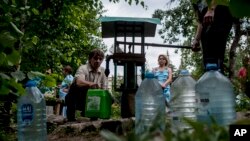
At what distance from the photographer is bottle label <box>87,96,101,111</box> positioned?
18.0 feet

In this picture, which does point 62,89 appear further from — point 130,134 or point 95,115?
point 130,134

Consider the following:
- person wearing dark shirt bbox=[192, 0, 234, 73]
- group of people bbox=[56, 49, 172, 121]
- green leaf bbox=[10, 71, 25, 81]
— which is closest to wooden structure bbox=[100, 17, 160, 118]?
group of people bbox=[56, 49, 172, 121]

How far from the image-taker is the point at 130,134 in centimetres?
87

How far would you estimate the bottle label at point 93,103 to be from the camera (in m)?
5.48

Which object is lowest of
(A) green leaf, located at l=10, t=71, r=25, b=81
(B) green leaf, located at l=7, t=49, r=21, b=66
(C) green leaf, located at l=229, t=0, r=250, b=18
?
(A) green leaf, located at l=10, t=71, r=25, b=81

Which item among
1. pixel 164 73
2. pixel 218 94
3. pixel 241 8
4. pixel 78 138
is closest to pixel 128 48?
pixel 164 73

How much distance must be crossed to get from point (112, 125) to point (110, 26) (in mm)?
3390

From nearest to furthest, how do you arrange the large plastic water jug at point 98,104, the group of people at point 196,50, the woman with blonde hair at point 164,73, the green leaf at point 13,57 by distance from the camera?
the green leaf at point 13,57
the group of people at point 196,50
the large plastic water jug at point 98,104
the woman with blonde hair at point 164,73

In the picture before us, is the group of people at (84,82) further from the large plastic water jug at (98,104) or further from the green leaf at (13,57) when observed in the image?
the green leaf at (13,57)

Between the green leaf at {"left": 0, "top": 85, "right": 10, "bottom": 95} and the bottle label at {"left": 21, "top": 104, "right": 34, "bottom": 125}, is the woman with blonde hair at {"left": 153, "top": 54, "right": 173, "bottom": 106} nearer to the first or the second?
the bottle label at {"left": 21, "top": 104, "right": 34, "bottom": 125}

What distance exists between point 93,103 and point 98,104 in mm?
77

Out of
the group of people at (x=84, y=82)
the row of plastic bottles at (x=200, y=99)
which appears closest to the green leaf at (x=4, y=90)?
the row of plastic bottles at (x=200, y=99)

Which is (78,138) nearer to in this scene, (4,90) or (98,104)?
(98,104)

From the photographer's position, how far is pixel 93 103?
5.54m
